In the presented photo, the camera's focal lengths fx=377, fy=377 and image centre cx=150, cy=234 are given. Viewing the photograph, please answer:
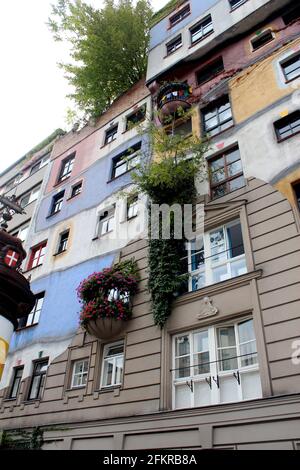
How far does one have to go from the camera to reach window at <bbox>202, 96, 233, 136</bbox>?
14.9 meters

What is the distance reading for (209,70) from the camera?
1850cm

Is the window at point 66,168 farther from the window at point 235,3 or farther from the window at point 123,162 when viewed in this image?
the window at point 235,3

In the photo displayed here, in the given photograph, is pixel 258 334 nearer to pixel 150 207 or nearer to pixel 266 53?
pixel 150 207

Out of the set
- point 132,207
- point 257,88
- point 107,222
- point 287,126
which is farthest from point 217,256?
point 257,88

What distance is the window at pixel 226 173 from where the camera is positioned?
504 inches

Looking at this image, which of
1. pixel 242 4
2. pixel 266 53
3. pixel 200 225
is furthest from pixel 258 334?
pixel 242 4

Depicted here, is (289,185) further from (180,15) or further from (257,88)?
(180,15)

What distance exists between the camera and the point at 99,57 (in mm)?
25125

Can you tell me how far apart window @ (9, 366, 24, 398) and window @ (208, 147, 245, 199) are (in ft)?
34.4

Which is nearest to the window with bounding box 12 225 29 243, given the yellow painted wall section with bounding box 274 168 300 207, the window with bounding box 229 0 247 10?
the yellow painted wall section with bounding box 274 168 300 207

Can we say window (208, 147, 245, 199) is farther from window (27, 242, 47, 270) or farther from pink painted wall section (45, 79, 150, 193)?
window (27, 242, 47, 270)

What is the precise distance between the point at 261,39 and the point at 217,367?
1427cm

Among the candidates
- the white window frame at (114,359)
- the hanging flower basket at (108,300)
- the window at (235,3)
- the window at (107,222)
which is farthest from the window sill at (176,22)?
the white window frame at (114,359)

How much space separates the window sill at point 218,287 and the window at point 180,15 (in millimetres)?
18215
